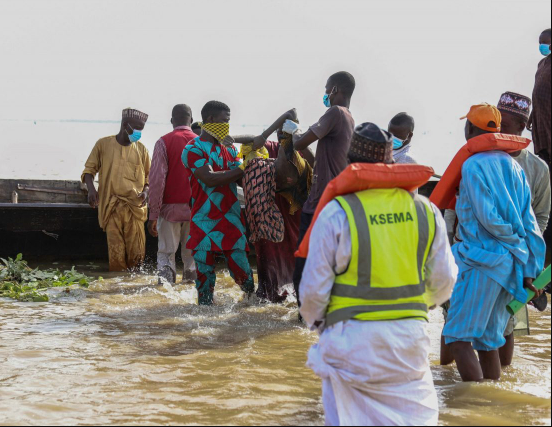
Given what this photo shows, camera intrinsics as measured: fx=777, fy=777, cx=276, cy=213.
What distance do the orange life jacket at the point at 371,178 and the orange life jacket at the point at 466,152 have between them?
118 cm

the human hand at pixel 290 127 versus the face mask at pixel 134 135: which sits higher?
the human hand at pixel 290 127

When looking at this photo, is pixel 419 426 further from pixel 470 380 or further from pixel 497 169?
pixel 497 169

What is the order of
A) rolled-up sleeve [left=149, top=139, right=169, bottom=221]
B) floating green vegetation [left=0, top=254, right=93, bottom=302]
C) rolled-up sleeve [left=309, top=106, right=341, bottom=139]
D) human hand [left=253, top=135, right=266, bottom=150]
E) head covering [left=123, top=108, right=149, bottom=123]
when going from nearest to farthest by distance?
rolled-up sleeve [left=309, top=106, right=341, bottom=139]
human hand [left=253, top=135, right=266, bottom=150]
floating green vegetation [left=0, top=254, right=93, bottom=302]
rolled-up sleeve [left=149, top=139, right=169, bottom=221]
head covering [left=123, top=108, right=149, bottom=123]

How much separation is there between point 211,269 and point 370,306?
13.3 ft

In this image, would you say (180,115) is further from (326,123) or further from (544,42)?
(544,42)

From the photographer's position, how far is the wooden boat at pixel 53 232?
10.8 metres

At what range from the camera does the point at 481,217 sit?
14.2 feet

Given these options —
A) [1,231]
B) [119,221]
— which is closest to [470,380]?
[119,221]

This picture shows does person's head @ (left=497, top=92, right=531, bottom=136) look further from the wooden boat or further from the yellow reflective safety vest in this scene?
the wooden boat

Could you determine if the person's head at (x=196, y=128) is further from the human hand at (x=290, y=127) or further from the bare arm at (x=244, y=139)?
the human hand at (x=290, y=127)

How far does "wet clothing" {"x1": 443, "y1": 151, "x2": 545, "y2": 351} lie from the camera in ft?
14.3

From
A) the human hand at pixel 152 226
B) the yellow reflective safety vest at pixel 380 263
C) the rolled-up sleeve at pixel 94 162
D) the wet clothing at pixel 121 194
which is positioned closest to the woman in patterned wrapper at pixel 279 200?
the human hand at pixel 152 226

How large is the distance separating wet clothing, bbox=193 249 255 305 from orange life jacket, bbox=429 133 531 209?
2751mm

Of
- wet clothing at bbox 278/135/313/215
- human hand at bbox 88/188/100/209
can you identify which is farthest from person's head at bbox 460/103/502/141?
human hand at bbox 88/188/100/209
